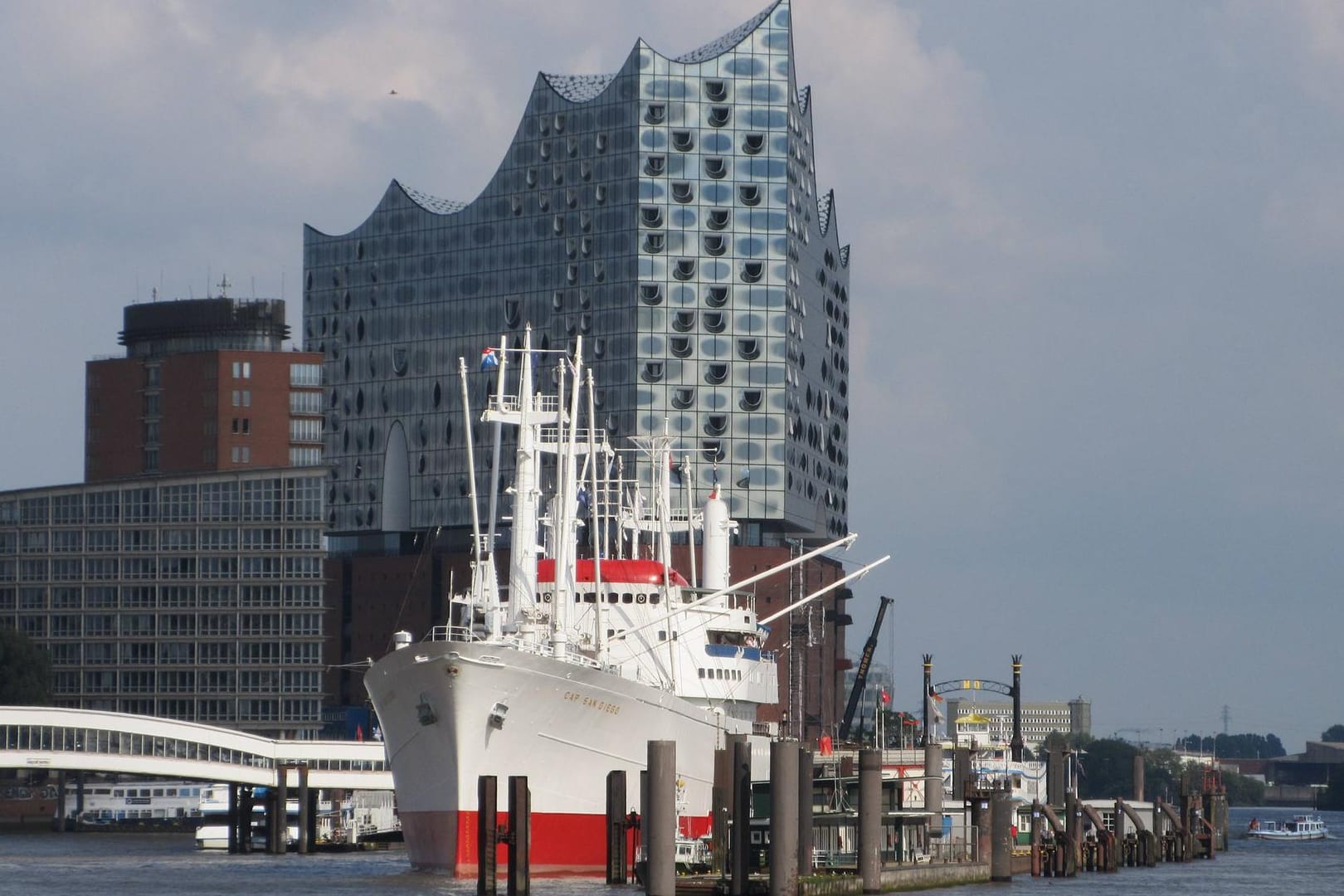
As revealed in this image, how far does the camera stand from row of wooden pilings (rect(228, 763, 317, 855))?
12031cm

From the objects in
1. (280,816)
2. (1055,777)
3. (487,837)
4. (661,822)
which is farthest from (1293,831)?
(661,822)

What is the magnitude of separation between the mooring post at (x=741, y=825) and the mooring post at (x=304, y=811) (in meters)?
57.6

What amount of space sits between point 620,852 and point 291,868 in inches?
1206

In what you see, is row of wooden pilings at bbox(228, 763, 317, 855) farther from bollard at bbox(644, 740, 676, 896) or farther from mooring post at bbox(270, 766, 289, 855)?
bollard at bbox(644, 740, 676, 896)

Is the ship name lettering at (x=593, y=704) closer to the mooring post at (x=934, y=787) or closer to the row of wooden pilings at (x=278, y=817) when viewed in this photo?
the mooring post at (x=934, y=787)

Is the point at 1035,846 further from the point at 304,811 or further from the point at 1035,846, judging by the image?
the point at 304,811

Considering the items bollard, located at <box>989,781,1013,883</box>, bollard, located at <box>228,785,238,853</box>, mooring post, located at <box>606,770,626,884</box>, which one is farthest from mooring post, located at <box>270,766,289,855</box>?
mooring post, located at <box>606,770,626,884</box>

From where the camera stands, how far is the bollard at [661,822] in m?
58.6

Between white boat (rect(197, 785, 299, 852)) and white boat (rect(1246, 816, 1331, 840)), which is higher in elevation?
white boat (rect(197, 785, 299, 852))

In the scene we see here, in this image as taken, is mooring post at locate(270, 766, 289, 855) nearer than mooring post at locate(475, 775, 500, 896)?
No

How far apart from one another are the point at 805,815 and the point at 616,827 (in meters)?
8.00

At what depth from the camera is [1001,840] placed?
8806 centimetres

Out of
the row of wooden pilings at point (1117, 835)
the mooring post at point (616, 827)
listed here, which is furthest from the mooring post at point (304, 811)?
the mooring post at point (616, 827)

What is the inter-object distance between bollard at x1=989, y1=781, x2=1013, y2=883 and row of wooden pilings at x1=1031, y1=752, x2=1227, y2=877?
9.61 meters
